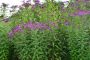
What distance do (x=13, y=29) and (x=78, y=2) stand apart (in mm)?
1726

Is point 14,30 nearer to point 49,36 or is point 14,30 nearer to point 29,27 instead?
point 29,27

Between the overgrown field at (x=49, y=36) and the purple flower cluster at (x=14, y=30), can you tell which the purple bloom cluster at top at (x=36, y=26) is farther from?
the purple flower cluster at (x=14, y=30)

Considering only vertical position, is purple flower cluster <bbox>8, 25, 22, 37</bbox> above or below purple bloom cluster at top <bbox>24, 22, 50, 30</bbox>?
below

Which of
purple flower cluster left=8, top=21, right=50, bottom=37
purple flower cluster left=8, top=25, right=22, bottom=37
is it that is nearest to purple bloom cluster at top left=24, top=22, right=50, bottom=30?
purple flower cluster left=8, top=21, right=50, bottom=37

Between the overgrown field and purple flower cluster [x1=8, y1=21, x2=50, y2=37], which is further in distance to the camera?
purple flower cluster [x1=8, y1=21, x2=50, y2=37]

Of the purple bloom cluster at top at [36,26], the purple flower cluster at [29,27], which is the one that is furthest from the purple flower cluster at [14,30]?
the purple bloom cluster at top at [36,26]

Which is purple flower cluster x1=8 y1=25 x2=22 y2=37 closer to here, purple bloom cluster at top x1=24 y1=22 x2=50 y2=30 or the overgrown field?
the overgrown field

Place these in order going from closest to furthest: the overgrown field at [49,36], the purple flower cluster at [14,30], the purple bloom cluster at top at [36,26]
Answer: the overgrown field at [49,36], the purple bloom cluster at top at [36,26], the purple flower cluster at [14,30]

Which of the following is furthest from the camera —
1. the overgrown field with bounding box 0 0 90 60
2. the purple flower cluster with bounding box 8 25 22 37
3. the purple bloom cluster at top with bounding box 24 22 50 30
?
the purple flower cluster with bounding box 8 25 22 37

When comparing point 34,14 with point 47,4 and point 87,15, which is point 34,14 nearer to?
point 47,4

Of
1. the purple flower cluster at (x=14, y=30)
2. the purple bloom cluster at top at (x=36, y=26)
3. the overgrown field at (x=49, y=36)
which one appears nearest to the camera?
the overgrown field at (x=49, y=36)

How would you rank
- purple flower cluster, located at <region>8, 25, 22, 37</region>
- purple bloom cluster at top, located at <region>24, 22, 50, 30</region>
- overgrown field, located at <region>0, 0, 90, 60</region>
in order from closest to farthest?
overgrown field, located at <region>0, 0, 90, 60</region>, purple bloom cluster at top, located at <region>24, 22, 50, 30</region>, purple flower cluster, located at <region>8, 25, 22, 37</region>

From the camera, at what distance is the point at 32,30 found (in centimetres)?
663

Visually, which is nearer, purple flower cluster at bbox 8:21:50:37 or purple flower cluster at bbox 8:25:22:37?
purple flower cluster at bbox 8:21:50:37
